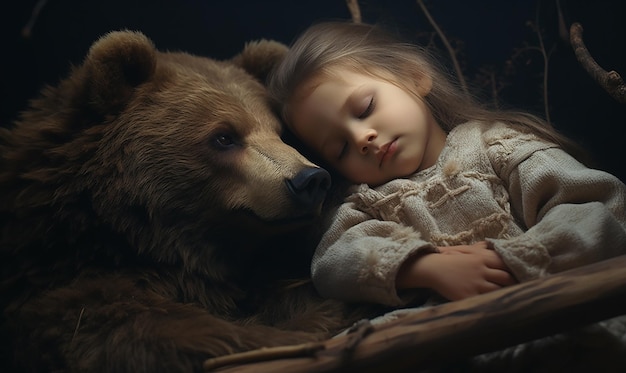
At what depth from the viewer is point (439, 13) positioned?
6.23 ft

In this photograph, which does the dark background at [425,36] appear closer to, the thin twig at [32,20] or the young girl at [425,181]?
the thin twig at [32,20]

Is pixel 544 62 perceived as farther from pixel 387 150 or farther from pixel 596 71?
pixel 387 150

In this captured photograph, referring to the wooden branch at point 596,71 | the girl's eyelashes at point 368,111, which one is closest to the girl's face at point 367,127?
the girl's eyelashes at point 368,111

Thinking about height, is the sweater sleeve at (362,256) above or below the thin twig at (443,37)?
below

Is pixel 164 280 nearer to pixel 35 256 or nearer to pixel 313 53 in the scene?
pixel 35 256

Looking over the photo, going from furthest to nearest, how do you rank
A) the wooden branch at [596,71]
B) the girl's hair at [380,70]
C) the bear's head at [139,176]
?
1. the girl's hair at [380,70]
2. the wooden branch at [596,71]
3. the bear's head at [139,176]

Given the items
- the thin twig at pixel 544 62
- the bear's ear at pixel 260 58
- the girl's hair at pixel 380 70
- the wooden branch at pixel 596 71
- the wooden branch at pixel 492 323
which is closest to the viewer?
the wooden branch at pixel 492 323

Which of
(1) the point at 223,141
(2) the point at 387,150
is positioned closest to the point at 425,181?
(2) the point at 387,150

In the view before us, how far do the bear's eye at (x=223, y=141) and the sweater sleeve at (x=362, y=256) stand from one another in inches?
11.1

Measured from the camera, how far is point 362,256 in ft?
4.11

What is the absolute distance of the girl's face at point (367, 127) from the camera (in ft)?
4.76

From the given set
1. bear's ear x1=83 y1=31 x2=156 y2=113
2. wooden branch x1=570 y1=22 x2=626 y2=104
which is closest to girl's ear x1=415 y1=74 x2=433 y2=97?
wooden branch x1=570 y1=22 x2=626 y2=104

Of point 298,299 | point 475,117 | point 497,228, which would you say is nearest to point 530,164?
point 497,228

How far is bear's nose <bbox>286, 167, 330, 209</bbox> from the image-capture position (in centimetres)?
131
